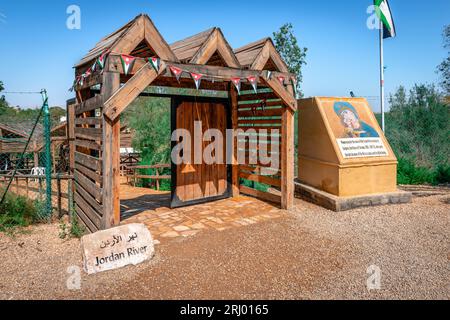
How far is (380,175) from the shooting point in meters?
7.23

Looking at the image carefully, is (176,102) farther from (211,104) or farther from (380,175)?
(380,175)

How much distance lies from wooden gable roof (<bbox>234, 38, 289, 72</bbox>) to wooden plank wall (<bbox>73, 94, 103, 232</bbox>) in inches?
107

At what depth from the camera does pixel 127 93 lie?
462 cm

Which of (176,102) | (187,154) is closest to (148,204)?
(187,154)

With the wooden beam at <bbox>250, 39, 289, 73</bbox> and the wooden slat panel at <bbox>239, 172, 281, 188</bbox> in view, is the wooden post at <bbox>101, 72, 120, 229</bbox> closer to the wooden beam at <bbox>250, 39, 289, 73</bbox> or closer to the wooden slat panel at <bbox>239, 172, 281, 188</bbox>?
the wooden beam at <bbox>250, 39, 289, 73</bbox>

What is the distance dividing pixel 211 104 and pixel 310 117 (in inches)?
90.8

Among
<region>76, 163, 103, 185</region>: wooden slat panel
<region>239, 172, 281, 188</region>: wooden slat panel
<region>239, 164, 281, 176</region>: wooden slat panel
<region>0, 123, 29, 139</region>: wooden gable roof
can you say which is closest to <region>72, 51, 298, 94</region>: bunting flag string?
<region>76, 163, 103, 185</region>: wooden slat panel

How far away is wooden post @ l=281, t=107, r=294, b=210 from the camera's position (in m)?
6.62

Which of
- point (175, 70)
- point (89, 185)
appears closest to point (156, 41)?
point (175, 70)

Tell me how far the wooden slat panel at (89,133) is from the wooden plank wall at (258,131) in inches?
139

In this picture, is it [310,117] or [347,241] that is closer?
[347,241]

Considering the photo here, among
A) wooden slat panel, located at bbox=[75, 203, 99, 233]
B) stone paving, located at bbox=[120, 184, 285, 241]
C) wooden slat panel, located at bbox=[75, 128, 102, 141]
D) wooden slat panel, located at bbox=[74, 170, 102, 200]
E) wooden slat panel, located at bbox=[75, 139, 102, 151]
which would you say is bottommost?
stone paving, located at bbox=[120, 184, 285, 241]
